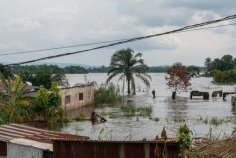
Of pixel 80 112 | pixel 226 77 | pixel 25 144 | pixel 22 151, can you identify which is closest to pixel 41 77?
pixel 80 112

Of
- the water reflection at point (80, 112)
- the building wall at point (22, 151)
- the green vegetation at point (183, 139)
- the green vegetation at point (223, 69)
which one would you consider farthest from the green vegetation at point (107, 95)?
the green vegetation at point (223, 69)

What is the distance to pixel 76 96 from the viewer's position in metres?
48.3

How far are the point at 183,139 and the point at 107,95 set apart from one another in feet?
141

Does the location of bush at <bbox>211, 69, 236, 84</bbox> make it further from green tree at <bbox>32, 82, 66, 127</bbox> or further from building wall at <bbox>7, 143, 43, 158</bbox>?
building wall at <bbox>7, 143, 43, 158</bbox>

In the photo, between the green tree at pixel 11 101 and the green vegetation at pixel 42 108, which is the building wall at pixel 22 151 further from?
the green vegetation at pixel 42 108

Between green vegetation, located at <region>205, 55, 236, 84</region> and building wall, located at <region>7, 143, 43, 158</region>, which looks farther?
green vegetation, located at <region>205, 55, 236, 84</region>

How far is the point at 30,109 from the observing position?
35031mm

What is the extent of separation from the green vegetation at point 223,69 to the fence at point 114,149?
98.8m

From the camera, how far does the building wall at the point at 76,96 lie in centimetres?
4438

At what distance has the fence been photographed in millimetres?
12625

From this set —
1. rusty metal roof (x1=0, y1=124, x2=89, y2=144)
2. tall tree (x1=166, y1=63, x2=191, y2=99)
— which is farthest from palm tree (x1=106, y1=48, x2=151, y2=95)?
rusty metal roof (x1=0, y1=124, x2=89, y2=144)

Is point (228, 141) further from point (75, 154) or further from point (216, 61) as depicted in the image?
point (216, 61)

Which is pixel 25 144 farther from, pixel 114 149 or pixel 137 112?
pixel 137 112

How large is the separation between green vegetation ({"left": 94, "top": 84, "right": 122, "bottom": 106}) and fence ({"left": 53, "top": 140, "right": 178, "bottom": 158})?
1561 inches
